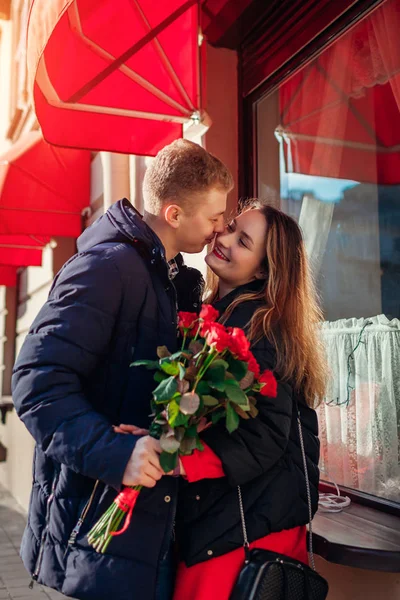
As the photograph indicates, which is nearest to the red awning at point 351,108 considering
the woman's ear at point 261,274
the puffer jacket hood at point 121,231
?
the woman's ear at point 261,274

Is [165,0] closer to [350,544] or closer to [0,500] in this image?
[350,544]

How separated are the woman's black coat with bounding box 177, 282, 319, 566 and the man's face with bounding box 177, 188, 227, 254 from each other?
0.36m

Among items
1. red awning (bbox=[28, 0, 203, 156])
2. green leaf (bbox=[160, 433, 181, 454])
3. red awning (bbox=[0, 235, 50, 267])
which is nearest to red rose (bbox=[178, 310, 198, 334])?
green leaf (bbox=[160, 433, 181, 454])

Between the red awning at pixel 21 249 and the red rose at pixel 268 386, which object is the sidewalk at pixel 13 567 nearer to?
the red awning at pixel 21 249

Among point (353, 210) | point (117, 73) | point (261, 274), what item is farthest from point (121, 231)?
point (117, 73)

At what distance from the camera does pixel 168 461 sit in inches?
69.2

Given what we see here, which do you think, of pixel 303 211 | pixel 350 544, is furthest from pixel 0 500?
pixel 350 544

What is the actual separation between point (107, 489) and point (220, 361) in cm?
53

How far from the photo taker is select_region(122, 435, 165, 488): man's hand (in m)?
1.78

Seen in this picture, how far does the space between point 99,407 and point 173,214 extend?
27.3 inches

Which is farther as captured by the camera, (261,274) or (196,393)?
(261,274)

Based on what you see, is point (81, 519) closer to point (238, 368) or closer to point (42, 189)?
point (238, 368)

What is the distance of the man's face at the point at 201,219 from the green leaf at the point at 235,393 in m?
0.75

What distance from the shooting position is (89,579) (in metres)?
1.88
